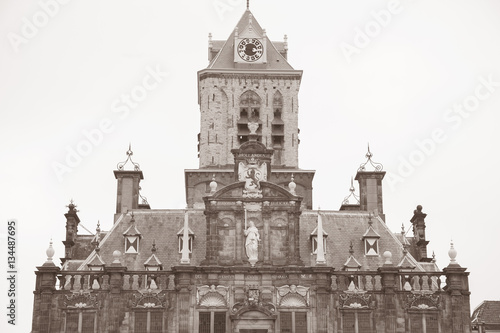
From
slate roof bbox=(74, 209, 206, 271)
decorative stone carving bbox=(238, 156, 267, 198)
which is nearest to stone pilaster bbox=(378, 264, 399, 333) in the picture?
decorative stone carving bbox=(238, 156, 267, 198)

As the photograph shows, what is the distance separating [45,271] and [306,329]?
16481mm

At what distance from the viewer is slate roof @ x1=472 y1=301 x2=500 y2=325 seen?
82.4 metres

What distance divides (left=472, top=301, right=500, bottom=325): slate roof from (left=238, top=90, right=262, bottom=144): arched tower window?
22.1 metres

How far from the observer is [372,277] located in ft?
219

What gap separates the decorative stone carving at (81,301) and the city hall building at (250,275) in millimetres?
62

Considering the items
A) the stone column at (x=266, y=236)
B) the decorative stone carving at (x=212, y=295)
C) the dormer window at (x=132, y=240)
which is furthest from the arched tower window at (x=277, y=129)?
the decorative stone carving at (x=212, y=295)

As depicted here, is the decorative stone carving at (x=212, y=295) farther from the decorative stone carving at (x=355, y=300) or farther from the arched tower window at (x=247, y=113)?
the arched tower window at (x=247, y=113)

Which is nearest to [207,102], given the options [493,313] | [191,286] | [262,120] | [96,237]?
[262,120]

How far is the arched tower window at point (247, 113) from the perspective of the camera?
3238 inches

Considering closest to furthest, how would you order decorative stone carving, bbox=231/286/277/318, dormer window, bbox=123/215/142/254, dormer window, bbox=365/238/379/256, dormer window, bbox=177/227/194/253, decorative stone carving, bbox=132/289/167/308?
decorative stone carving, bbox=231/286/277/318, decorative stone carving, bbox=132/289/167/308, dormer window, bbox=177/227/194/253, dormer window, bbox=123/215/142/254, dormer window, bbox=365/238/379/256

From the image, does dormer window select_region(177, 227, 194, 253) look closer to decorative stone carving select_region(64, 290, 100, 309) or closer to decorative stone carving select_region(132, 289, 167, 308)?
decorative stone carving select_region(132, 289, 167, 308)

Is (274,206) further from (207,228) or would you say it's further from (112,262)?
(112,262)

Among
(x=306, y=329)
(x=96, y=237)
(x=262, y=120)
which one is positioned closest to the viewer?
(x=306, y=329)

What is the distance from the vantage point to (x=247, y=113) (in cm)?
8281
